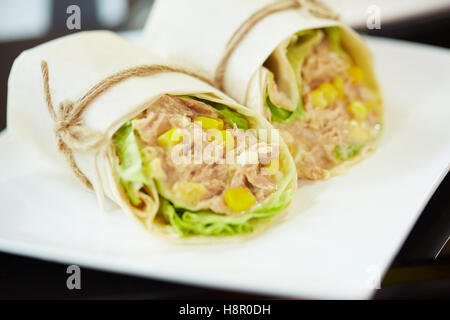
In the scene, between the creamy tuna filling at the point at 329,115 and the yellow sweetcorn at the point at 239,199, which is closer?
the yellow sweetcorn at the point at 239,199

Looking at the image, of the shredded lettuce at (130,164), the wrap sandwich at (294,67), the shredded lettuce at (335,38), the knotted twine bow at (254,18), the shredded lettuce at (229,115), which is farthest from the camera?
the shredded lettuce at (335,38)

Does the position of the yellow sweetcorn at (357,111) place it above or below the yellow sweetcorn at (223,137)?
below

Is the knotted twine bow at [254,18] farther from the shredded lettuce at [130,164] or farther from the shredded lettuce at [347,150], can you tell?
the shredded lettuce at [130,164]

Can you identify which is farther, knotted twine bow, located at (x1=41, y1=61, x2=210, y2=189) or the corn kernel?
the corn kernel

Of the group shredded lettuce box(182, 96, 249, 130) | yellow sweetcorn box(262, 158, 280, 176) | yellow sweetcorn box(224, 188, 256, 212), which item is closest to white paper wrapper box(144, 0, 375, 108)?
shredded lettuce box(182, 96, 249, 130)

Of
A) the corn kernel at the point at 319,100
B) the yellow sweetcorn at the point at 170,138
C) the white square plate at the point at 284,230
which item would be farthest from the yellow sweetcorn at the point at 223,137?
the corn kernel at the point at 319,100

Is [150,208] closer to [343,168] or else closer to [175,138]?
[175,138]
